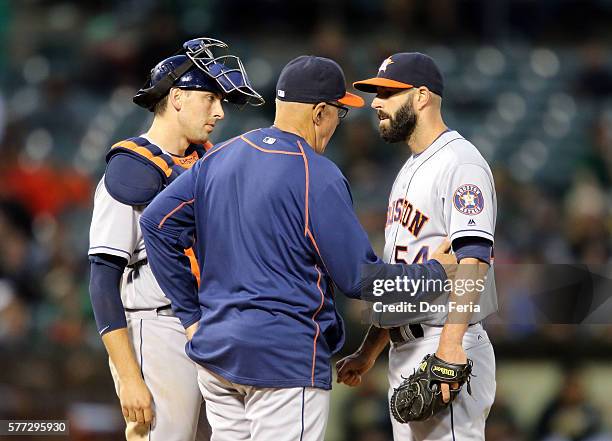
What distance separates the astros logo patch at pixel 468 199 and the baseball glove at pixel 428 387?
1.44 feet

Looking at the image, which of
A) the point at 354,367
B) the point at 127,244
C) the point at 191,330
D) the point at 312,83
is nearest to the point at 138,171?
the point at 127,244

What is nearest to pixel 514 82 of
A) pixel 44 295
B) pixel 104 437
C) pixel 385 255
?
pixel 44 295

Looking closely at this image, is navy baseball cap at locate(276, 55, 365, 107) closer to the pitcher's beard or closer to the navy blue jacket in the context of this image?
the navy blue jacket

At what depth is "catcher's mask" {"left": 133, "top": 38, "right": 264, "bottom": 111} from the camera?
3.20m

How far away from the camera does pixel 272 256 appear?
2.70 metres

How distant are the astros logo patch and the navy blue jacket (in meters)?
0.36

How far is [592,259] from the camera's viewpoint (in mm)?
6422

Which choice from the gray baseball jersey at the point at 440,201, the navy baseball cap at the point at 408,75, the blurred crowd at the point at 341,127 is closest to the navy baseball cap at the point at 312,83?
the navy baseball cap at the point at 408,75

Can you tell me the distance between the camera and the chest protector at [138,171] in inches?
120

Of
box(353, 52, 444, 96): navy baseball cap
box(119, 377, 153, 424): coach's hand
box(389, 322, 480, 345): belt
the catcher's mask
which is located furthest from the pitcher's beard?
box(119, 377, 153, 424): coach's hand

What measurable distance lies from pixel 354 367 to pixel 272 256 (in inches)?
29.8

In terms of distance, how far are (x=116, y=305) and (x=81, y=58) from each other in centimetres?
622

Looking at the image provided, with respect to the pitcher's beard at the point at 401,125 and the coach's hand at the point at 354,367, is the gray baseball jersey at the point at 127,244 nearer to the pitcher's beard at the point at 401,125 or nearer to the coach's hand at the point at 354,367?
the coach's hand at the point at 354,367

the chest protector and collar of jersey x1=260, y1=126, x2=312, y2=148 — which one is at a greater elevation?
collar of jersey x1=260, y1=126, x2=312, y2=148
